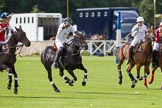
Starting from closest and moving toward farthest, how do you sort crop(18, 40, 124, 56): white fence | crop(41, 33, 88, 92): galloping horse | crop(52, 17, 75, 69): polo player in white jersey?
crop(52, 17, 75, 69): polo player in white jersey
crop(41, 33, 88, 92): galloping horse
crop(18, 40, 124, 56): white fence

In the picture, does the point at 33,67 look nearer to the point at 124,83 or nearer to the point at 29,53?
the point at 124,83

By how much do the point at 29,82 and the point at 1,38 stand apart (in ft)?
18.2

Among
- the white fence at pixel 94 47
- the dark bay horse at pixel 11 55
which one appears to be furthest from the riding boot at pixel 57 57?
the white fence at pixel 94 47

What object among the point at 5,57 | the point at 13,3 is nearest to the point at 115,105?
the point at 5,57

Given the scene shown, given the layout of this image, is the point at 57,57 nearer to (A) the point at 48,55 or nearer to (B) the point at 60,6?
(A) the point at 48,55

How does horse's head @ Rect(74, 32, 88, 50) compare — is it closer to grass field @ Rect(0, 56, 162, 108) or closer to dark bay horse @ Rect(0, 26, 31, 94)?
grass field @ Rect(0, 56, 162, 108)

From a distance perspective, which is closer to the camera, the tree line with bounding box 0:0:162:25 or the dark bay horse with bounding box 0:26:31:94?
the dark bay horse with bounding box 0:26:31:94

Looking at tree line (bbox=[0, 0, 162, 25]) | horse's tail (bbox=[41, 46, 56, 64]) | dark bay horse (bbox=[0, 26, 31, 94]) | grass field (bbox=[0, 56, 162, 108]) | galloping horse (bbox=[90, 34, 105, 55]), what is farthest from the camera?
tree line (bbox=[0, 0, 162, 25])

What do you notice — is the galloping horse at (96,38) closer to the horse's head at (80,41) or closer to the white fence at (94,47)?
the white fence at (94,47)

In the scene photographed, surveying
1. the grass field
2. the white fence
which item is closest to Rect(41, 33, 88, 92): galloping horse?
the grass field

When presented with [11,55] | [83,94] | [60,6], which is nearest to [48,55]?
[11,55]

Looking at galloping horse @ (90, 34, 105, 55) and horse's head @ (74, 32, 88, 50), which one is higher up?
horse's head @ (74, 32, 88, 50)

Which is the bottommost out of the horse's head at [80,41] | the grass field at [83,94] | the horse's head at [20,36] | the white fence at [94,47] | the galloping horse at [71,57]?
the white fence at [94,47]

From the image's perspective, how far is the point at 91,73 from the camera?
3888 cm
